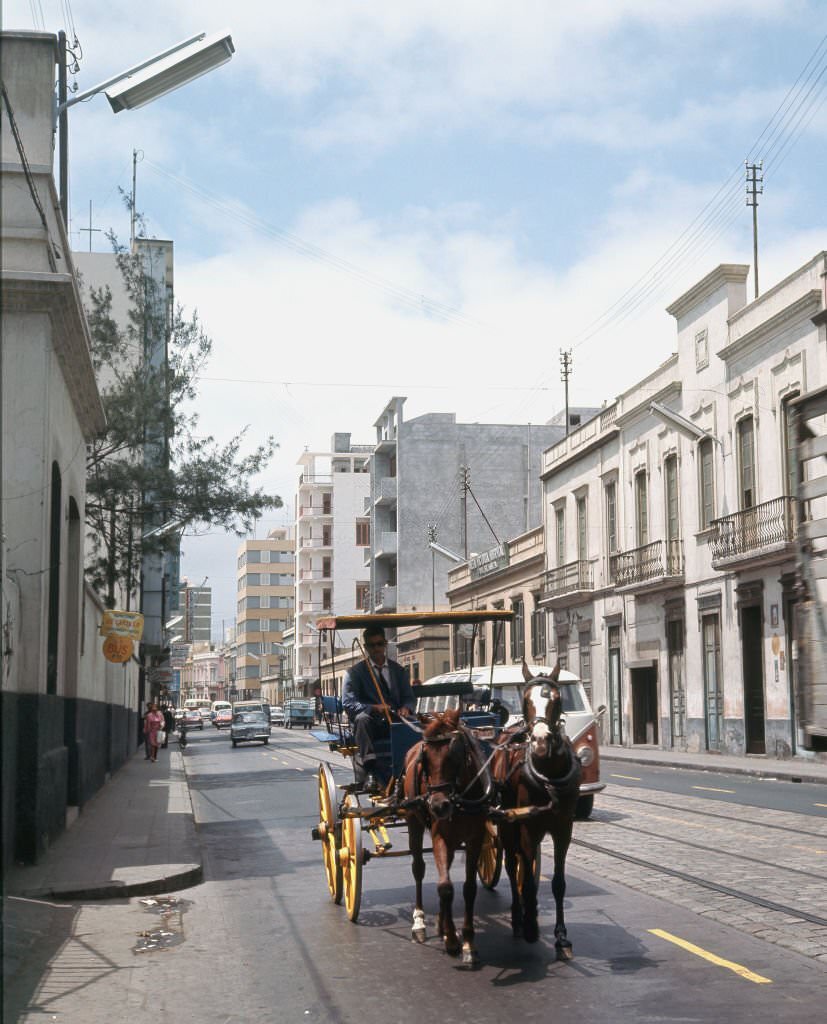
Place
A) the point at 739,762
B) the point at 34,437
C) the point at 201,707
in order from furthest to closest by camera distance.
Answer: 1. the point at 201,707
2. the point at 739,762
3. the point at 34,437

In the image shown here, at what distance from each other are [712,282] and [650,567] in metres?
8.88

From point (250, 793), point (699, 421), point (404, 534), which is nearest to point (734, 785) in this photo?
point (250, 793)

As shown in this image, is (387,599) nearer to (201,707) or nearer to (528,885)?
(528,885)

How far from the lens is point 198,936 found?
913cm

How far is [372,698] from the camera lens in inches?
410

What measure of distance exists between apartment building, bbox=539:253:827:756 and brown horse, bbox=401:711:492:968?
70.4 ft

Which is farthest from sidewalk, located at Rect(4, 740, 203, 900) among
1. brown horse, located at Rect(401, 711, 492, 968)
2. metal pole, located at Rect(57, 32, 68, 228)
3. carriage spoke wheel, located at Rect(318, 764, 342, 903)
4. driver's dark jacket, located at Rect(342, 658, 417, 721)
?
metal pole, located at Rect(57, 32, 68, 228)

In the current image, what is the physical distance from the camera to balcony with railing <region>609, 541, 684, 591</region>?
3678 cm

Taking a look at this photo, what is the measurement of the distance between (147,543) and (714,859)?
15.5 m

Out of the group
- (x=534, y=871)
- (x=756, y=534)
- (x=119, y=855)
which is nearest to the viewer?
(x=534, y=871)

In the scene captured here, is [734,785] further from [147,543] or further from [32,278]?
[32,278]

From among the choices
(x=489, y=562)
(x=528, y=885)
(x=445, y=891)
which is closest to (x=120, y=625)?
(x=528, y=885)

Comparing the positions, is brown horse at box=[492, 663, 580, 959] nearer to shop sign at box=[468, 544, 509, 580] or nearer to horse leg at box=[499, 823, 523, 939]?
horse leg at box=[499, 823, 523, 939]

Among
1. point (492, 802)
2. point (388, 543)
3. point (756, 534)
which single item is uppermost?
point (388, 543)
